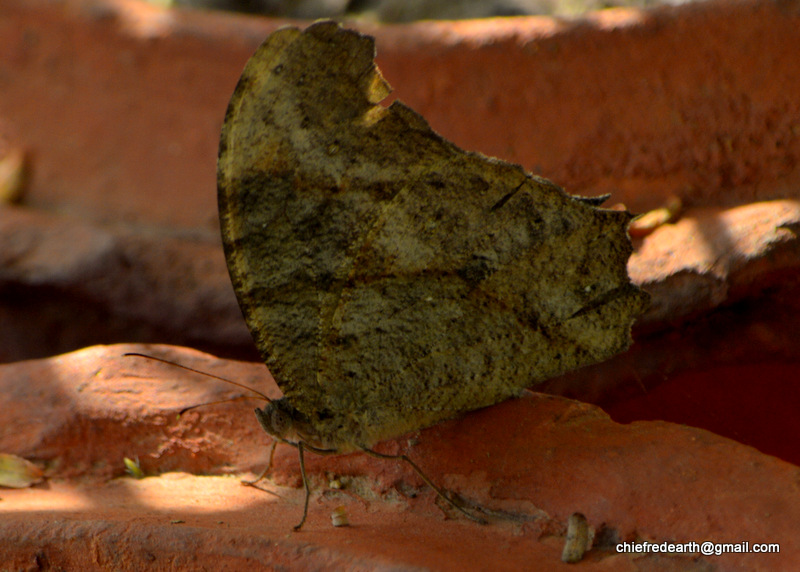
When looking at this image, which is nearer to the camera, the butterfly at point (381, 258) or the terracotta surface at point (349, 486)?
the terracotta surface at point (349, 486)

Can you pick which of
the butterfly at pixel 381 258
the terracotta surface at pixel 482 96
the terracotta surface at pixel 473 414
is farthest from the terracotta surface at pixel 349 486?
the terracotta surface at pixel 482 96

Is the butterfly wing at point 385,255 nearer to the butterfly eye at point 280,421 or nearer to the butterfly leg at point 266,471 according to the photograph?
the butterfly eye at point 280,421

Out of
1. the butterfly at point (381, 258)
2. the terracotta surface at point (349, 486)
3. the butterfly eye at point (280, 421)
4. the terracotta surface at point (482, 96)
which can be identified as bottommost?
the terracotta surface at point (349, 486)

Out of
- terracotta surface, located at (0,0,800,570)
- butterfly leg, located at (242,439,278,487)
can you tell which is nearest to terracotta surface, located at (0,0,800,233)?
terracotta surface, located at (0,0,800,570)

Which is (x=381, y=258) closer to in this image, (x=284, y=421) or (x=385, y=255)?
(x=385, y=255)

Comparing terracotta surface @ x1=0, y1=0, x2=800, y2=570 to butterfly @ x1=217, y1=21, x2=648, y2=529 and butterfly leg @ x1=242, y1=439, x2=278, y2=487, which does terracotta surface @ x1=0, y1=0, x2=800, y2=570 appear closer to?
butterfly leg @ x1=242, y1=439, x2=278, y2=487
